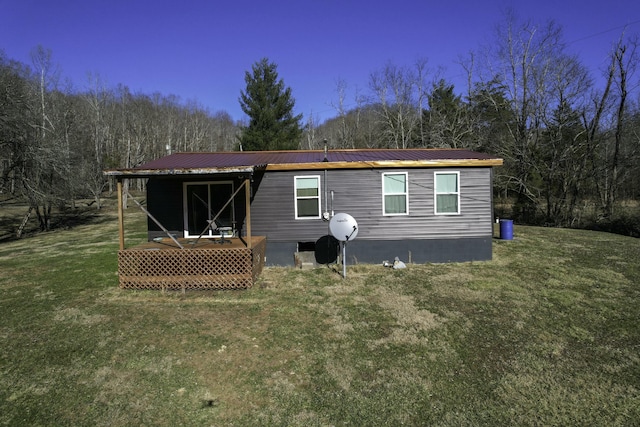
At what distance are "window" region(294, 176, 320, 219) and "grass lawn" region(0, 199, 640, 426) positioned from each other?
1924 mm

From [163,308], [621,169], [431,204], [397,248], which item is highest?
[621,169]

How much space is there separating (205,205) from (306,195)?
3.06 meters

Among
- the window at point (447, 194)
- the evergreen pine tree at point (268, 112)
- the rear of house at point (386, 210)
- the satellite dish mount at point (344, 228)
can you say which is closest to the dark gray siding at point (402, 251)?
the rear of house at point (386, 210)

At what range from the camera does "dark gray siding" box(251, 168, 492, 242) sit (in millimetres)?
10398

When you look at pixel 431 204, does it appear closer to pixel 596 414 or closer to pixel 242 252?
pixel 242 252

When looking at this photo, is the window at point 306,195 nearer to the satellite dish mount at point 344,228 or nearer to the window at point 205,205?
the satellite dish mount at point 344,228

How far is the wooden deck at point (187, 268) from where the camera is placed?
8086 millimetres

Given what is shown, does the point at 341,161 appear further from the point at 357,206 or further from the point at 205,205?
the point at 205,205

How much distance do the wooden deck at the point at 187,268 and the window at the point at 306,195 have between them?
269 centimetres

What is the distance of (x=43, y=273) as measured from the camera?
9.89 metres

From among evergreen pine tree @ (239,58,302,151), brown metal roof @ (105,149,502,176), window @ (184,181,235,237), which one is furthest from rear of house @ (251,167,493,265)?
evergreen pine tree @ (239,58,302,151)

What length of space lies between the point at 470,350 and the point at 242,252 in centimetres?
500

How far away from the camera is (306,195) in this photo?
10438 millimetres

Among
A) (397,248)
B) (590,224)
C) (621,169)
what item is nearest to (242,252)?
(397,248)
